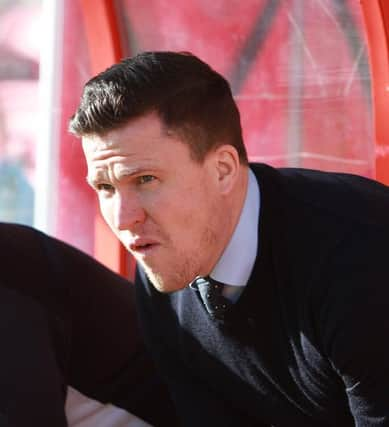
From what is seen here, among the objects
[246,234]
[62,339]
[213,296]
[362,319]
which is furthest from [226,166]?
[62,339]

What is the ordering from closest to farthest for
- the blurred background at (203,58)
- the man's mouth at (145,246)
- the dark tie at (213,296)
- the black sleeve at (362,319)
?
the black sleeve at (362,319), the man's mouth at (145,246), the dark tie at (213,296), the blurred background at (203,58)

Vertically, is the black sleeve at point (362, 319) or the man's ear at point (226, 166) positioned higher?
the man's ear at point (226, 166)

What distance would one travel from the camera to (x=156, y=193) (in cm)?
160

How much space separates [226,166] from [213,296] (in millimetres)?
255

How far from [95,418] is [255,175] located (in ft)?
2.35

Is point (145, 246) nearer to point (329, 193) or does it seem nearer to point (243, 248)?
point (243, 248)

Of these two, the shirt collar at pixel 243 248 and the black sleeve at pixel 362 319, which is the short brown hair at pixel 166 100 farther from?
the black sleeve at pixel 362 319

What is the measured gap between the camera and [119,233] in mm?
1633

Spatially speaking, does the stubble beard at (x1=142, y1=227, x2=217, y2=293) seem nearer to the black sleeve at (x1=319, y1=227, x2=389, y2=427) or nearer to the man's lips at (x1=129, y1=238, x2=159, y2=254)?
the man's lips at (x1=129, y1=238, x2=159, y2=254)

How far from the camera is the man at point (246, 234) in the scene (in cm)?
155

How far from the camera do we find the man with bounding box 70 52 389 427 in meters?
1.55

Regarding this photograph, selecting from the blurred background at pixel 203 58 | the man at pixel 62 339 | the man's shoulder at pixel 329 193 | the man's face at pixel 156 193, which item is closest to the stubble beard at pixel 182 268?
the man's face at pixel 156 193

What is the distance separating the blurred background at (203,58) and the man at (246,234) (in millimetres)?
957

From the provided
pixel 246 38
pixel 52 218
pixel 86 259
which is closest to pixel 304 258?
pixel 86 259
